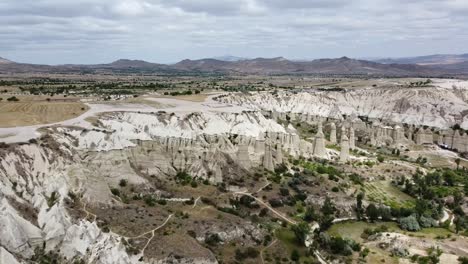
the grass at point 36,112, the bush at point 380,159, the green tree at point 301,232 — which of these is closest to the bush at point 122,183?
the grass at point 36,112

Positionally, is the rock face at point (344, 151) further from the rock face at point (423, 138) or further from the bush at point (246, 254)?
the bush at point (246, 254)

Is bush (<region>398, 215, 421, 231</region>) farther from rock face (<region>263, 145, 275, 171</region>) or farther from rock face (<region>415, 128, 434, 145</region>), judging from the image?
rock face (<region>415, 128, 434, 145</region>)

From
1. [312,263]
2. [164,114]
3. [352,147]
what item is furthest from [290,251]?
[352,147]

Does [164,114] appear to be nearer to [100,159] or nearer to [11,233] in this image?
[100,159]

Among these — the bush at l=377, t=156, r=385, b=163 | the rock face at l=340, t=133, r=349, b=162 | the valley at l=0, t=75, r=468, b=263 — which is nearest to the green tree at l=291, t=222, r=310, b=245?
the valley at l=0, t=75, r=468, b=263

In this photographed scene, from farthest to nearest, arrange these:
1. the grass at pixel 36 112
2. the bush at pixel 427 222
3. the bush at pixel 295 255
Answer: the bush at pixel 427 222 → the grass at pixel 36 112 → the bush at pixel 295 255

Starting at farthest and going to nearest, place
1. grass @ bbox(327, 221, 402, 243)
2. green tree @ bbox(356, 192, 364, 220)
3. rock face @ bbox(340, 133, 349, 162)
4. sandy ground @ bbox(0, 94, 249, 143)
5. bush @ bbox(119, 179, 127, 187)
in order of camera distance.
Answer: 1. rock face @ bbox(340, 133, 349, 162)
2. green tree @ bbox(356, 192, 364, 220)
3. grass @ bbox(327, 221, 402, 243)
4. bush @ bbox(119, 179, 127, 187)
5. sandy ground @ bbox(0, 94, 249, 143)

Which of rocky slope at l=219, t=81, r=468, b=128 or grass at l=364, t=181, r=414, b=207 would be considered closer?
grass at l=364, t=181, r=414, b=207
